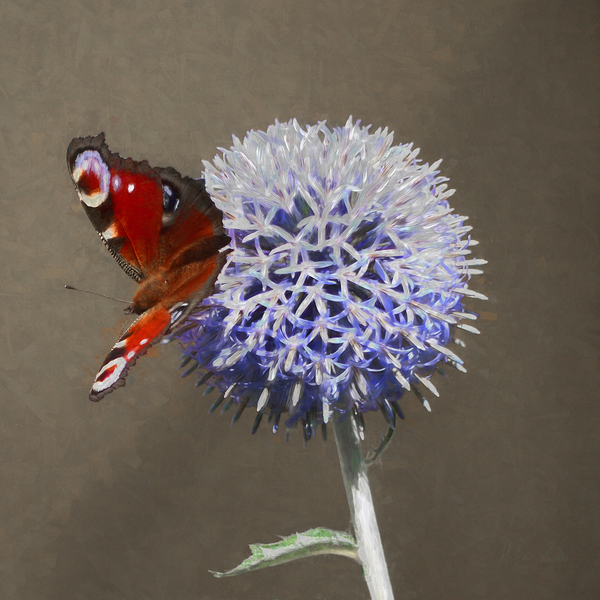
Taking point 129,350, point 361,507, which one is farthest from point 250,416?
point 129,350

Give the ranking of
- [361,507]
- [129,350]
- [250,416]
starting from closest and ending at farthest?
1. [129,350]
2. [361,507]
3. [250,416]

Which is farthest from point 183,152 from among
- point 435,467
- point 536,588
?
point 536,588

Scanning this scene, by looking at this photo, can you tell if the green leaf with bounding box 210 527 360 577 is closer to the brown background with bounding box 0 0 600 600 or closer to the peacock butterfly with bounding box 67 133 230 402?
the peacock butterfly with bounding box 67 133 230 402

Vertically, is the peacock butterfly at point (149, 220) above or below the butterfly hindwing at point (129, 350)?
above

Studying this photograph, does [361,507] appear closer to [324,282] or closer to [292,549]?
[292,549]

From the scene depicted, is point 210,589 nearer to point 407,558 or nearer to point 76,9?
point 407,558

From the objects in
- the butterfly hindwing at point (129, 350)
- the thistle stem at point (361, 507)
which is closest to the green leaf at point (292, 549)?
the thistle stem at point (361, 507)

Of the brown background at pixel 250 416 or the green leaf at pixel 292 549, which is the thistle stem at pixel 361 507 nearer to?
the green leaf at pixel 292 549
